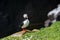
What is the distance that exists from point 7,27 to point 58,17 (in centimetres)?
405

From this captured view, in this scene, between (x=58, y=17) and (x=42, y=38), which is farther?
(x=58, y=17)

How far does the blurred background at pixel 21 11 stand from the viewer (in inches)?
663

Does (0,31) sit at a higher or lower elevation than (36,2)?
lower

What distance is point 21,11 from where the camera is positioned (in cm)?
1755

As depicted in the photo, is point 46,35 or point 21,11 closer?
point 46,35

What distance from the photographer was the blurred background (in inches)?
663

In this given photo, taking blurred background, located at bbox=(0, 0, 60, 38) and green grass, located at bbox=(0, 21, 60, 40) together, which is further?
blurred background, located at bbox=(0, 0, 60, 38)

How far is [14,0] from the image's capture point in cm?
1767

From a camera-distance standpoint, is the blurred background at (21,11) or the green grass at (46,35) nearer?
the green grass at (46,35)

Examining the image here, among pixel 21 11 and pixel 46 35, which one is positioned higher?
pixel 21 11

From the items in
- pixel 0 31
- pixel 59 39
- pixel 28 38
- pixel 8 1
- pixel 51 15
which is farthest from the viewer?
pixel 8 1

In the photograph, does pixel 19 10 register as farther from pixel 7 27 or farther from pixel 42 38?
pixel 42 38

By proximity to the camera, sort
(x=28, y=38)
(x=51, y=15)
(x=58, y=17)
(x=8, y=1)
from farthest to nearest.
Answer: (x=8, y=1)
(x=51, y=15)
(x=58, y=17)
(x=28, y=38)

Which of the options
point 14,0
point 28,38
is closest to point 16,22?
point 14,0
